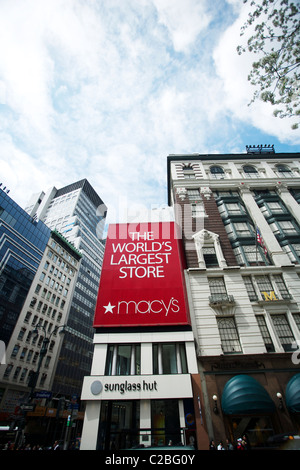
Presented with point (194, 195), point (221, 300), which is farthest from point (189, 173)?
point (221, 300)

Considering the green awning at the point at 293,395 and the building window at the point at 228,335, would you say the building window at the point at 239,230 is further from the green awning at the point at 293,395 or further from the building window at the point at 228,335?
the green awning at the point at 293,395

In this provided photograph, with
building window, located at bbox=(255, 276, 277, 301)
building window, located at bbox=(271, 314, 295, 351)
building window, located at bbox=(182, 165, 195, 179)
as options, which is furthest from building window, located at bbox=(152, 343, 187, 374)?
building window, located at bbox=(182, 165, 195, 179)

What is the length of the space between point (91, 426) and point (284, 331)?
57.5 feet

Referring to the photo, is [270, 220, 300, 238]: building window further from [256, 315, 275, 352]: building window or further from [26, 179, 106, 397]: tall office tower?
[26, 179, 106, 397]: tall office tower

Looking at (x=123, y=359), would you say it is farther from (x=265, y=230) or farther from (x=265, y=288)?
(x=265, y=230)

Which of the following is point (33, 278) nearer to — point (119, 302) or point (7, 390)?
point (7, 390)

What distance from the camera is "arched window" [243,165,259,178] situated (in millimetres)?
35834

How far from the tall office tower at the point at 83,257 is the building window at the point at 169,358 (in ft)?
183

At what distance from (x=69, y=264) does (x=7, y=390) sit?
38.8 m

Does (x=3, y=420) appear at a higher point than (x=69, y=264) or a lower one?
lower

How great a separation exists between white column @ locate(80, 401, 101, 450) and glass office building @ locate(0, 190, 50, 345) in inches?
1826

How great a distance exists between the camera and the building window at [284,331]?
1908cm
